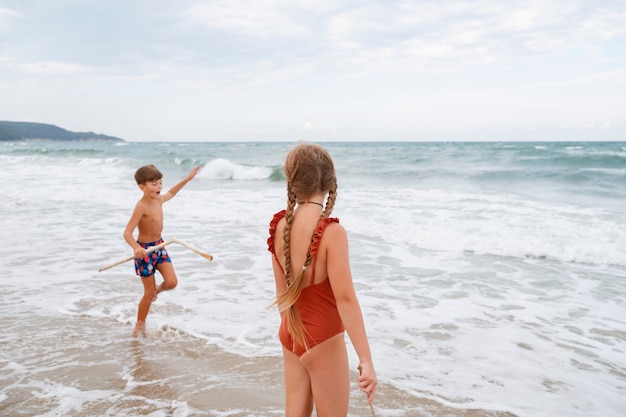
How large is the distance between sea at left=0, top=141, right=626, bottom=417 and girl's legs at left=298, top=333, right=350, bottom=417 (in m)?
0.89

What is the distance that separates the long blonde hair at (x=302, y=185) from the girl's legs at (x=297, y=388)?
170 mm

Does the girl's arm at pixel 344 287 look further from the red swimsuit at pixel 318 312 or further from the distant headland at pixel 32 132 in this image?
the distant headland at pixel 32 132

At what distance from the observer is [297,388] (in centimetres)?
247

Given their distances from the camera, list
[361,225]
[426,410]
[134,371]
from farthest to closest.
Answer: [361,225] → [134,371] → [426,410]

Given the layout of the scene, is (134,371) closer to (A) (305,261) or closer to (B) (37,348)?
(B) (37,348)

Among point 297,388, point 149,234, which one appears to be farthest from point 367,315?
point 297,388

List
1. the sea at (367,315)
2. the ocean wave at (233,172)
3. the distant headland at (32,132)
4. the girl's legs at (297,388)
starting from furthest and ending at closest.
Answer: the distant headland at (32,132)
the ocean wave at (233,172)
the sea at (367,315)
the girl's legs at (297,388)

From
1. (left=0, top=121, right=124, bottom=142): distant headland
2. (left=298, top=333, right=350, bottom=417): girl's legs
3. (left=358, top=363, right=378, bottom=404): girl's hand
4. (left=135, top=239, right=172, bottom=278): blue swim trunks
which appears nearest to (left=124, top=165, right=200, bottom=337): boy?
(left=135, top=239, right=172, bottom=278): blue swim trunks

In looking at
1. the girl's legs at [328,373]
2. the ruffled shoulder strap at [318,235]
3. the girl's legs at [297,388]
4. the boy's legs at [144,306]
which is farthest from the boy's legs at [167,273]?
the ruffled shoulder strap at [318,235]

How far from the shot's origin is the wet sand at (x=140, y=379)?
12.2 ft

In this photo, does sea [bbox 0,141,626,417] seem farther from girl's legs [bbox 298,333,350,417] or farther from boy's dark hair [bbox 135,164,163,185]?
boy's dark hair [bbox 135,164,163,185]

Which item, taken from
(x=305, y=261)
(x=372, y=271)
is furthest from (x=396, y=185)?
(x=305, y=261)

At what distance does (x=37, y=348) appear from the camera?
15.5 feet

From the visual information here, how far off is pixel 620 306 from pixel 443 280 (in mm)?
2100
